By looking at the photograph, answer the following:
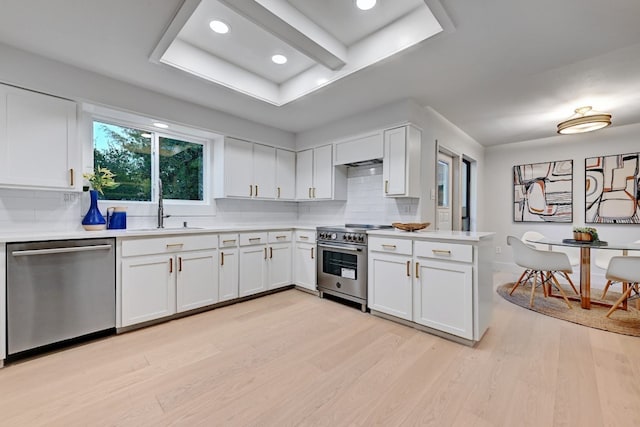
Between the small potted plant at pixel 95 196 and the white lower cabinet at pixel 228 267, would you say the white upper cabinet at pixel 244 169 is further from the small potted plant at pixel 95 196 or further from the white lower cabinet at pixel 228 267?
the small potted plant at pixel 95 196

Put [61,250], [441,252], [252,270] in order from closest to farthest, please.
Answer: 1. [61,250]
2. [441,252]
3. [252,270]

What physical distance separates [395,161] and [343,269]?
1398 millimetres

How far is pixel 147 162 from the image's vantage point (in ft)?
10.8

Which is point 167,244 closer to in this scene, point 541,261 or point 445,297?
point 445,297

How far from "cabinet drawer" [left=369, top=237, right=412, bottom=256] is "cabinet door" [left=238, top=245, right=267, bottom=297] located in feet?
4.59

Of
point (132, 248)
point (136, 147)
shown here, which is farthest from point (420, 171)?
point (136, 147)

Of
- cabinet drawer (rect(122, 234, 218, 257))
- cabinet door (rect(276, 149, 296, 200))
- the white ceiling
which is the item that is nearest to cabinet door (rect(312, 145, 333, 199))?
cabinet door (rect(276, 149, 296, 200))

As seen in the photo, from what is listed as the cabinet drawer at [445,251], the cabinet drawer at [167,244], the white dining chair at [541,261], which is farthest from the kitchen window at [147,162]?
the white dining chair at [541,261]

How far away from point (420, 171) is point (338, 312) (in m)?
1.89

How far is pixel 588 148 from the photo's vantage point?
435 centimetres

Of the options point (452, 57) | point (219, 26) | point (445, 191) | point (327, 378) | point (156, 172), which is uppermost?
point (219, 26)

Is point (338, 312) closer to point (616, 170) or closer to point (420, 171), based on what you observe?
point (420, 171)

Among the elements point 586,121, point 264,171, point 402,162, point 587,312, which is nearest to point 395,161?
point 402,162

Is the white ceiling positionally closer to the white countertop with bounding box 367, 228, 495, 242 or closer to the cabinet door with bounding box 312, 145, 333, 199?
the cabinet door with bounding box 312, 145, 333, 199
